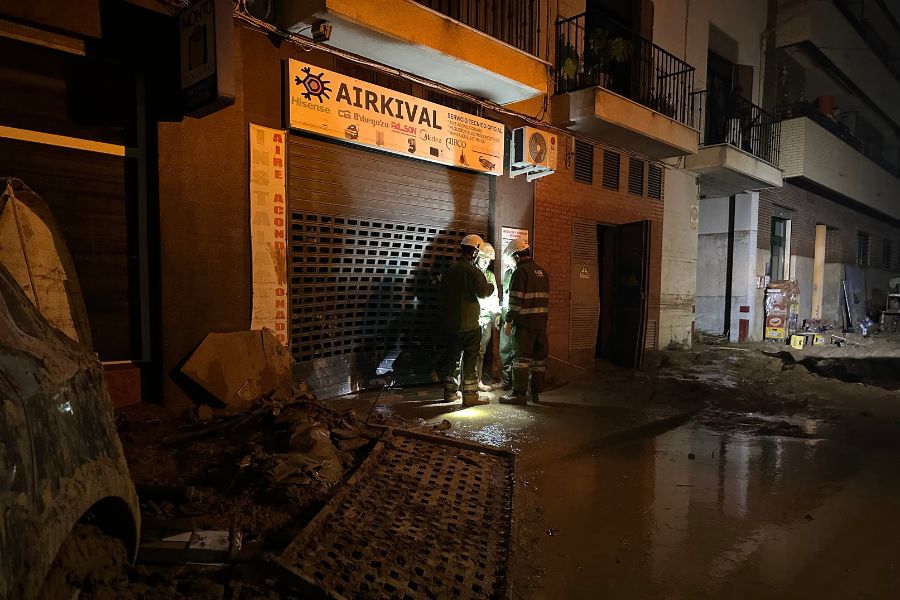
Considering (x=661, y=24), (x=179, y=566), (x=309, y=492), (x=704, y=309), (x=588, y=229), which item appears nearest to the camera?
(x=179, y=566)

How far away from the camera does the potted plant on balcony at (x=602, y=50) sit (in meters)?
9.38

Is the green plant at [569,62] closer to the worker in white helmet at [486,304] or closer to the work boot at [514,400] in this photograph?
the worker in white helmet at [486,304]

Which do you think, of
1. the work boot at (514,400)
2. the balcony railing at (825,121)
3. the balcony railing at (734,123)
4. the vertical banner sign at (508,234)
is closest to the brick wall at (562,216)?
the vertical banner sign at (508,234)

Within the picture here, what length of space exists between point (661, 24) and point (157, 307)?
433 inches

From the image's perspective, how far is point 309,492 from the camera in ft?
11.7

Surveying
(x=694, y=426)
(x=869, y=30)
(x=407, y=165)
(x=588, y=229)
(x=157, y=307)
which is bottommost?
(x=694, y=426)

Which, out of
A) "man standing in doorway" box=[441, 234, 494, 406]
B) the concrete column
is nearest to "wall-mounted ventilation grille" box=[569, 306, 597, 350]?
"man standing in doorway" box=[441, 234, 494, 406]

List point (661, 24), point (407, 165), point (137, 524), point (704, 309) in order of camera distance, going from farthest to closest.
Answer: point (704, 309), point (661, 24), point (407, 165), point (137, 524)

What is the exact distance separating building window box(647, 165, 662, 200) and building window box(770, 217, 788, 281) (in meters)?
7.62

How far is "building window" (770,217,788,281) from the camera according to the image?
16.6 m

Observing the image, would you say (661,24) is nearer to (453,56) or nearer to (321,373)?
(453,56)

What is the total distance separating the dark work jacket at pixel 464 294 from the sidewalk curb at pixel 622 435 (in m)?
2.10

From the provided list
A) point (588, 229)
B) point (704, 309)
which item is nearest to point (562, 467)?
point (588, 229)

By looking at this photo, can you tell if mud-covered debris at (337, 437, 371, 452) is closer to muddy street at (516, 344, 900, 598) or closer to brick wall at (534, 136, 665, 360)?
muddy street at (516, 344, 900, 598)
